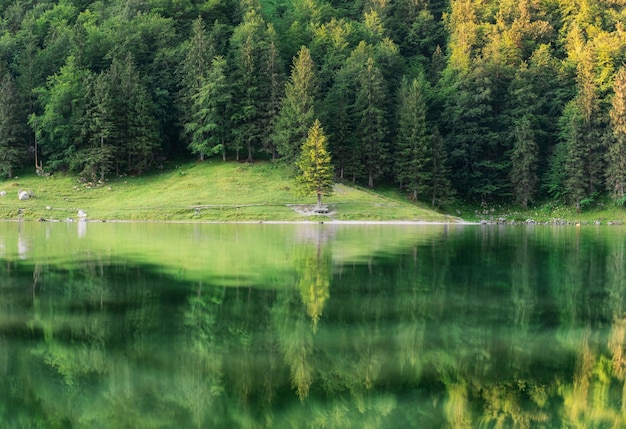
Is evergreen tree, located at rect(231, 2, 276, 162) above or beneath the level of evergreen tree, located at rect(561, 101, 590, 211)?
above

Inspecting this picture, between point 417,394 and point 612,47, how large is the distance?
78.8 meters

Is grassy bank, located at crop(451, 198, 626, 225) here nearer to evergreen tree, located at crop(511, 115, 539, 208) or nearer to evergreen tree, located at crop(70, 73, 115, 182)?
evergreen tree, located at crop(511, 115, 539, 208)

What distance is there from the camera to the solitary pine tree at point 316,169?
2243 inches

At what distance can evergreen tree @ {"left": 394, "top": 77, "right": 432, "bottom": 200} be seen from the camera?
68875 millimetres

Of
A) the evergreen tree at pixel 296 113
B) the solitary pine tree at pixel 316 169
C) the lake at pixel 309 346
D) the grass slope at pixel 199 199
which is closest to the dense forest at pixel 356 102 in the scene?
the evergreen tree at pixel 296 113

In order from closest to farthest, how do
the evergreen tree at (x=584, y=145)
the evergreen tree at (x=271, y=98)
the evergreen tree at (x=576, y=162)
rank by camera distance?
the evergreen tree at (x=576, y=162) < the evergreen tree at (x=584, y=145) < the evergreen tree at (x=271, y=98)

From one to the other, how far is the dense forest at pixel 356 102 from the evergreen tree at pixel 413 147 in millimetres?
175

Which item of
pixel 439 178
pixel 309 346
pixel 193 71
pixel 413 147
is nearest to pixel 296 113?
pixel 413 147

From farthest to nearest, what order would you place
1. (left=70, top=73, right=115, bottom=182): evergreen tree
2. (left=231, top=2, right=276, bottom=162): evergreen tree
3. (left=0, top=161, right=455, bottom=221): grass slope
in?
1. (left=231, top=2, right=276, bottom=162): evergreen tree
2. (left=70, top=73, right=115, bottom=182): evergreen tree
3. (left=0, top=161, right=455, bottom=221): grass slope

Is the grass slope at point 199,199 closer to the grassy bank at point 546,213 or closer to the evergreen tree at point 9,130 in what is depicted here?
the evergreen tree at point 9,130

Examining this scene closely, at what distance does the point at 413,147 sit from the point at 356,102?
30.9ft

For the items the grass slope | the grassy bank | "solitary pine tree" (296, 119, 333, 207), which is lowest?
the grassy bank

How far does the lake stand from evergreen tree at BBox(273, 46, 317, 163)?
4497cm

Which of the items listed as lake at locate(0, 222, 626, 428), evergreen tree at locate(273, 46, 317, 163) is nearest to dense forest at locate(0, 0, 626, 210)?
evergreen tree at locate(273, 46, 317, 163)
